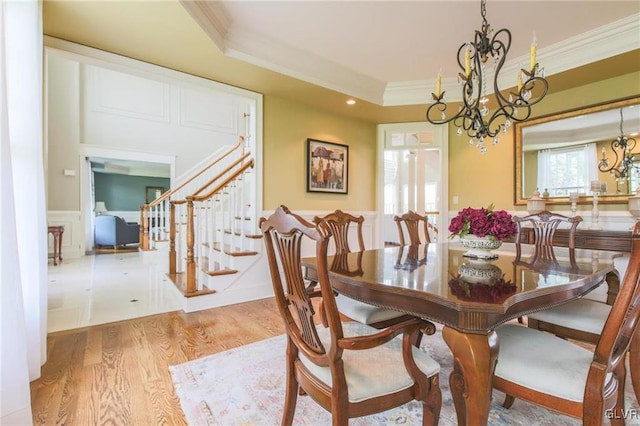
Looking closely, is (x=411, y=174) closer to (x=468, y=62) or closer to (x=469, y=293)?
(x=468, y=62)

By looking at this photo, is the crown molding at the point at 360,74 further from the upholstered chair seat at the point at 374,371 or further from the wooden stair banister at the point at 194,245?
the upholstered chair seat at the point at 374,371

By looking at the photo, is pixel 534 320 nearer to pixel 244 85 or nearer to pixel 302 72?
pixel 302 72

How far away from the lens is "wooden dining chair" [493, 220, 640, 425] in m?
0.92

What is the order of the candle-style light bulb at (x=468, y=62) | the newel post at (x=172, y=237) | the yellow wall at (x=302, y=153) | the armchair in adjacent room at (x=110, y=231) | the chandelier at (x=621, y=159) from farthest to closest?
the armchair in adjacent room at (x=110, y=231) < the newel post at (x=172, y=237) < the yellow wall at (x=302, y=153) < the chandelier at (x=621, y=159) < the candle-style light bulb at (x=468, y=62)

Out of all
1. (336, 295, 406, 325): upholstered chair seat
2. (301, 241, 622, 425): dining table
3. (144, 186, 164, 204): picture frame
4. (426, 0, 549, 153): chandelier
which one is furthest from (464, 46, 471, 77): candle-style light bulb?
(144, 186, 164, 204): picture frame

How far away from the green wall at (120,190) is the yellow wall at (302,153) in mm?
8291

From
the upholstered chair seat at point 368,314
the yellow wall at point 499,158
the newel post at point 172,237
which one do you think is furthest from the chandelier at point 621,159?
the newel post at point 172,237

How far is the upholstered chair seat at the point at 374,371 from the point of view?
101 cm

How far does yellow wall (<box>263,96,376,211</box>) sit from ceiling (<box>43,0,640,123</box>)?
0.38 m

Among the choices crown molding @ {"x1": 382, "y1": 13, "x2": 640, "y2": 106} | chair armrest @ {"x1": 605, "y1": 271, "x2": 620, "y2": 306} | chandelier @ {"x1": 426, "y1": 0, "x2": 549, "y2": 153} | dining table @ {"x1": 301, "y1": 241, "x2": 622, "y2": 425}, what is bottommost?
chair armrest @ {"x1": 605, "y1": 271, "x2": 620, "y2": 306}

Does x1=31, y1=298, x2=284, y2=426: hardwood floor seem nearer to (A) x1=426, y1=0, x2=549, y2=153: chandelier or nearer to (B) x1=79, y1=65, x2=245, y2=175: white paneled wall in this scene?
(A) x1=426, y1=0, x2=549, y2=153: chandelier

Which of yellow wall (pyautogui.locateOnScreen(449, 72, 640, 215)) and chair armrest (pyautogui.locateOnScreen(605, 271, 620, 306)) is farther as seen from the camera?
yellow wall (pyautogui.locateOnScreen(449, 72, 640, 215))

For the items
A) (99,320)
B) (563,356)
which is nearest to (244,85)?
(99,320)

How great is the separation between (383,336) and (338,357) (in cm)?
16
